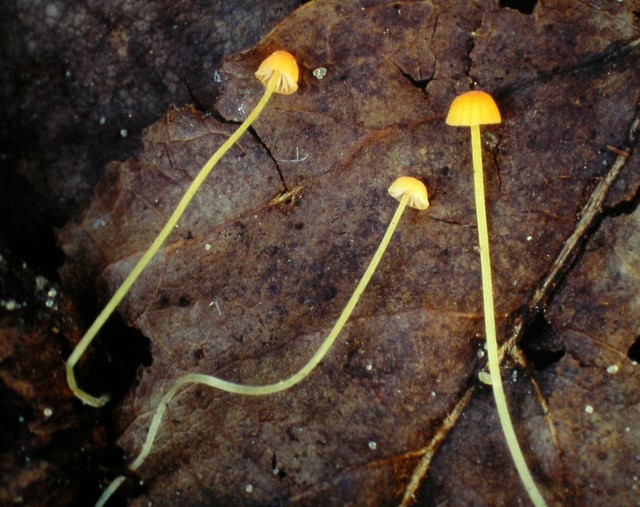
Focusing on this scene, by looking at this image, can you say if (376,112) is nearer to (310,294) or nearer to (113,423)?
(310,294)

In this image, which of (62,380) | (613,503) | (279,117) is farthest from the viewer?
(279,117)

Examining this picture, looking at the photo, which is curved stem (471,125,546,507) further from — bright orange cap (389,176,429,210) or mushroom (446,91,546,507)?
bright orange cap (389,176,429,210)

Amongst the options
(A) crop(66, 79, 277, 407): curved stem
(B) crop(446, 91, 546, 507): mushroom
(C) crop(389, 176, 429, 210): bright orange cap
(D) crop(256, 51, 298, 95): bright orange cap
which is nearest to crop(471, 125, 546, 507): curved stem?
(B) crop(446, 91, 546, 507): mushroom

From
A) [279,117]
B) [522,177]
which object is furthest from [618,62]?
[279,117]

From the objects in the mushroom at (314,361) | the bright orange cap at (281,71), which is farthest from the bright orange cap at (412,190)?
the bright orange cap at (281,71)

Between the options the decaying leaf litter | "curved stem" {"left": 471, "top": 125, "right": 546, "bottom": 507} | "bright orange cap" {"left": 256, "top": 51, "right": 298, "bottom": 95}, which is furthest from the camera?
"bright orange cap" {"left": 256, "top": 51, "right": 298, "bottom": 95}

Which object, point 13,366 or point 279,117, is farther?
point 279,117

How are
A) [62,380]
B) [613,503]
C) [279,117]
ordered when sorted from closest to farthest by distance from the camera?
[613,503] < [62,380] < [279,117]

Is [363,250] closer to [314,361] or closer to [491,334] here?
[314,361]
